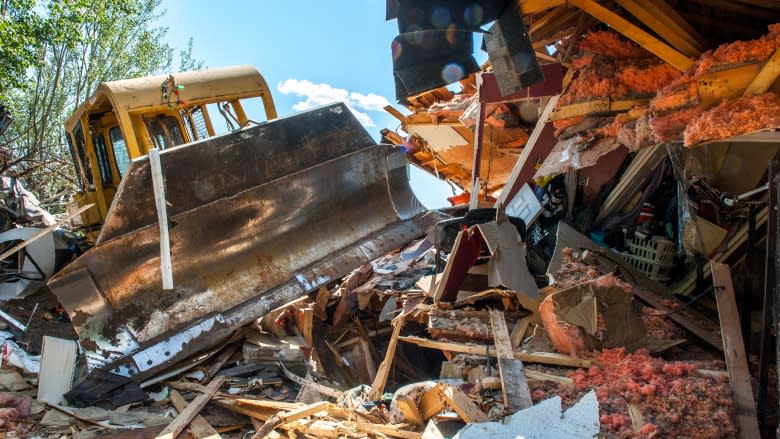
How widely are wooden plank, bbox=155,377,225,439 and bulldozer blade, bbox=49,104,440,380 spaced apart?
557 millimetres

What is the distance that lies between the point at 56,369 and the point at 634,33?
526cm

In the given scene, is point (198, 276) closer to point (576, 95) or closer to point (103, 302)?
point (103, 302)

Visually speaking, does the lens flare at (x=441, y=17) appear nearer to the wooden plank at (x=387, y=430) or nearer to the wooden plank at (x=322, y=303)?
the wooden plank at (x=387, y=430)

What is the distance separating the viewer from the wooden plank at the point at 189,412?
4.11 meters

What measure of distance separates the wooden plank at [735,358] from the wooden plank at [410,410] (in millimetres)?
1853

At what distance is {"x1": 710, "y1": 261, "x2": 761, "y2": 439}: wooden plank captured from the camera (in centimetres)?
319

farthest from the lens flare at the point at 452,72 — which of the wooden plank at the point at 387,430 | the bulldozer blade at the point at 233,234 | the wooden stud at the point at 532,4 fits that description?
the bulldozer blade at the point at 233,234

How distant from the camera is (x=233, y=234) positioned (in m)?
5.97

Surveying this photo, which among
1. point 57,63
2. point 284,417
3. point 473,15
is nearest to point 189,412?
point 284,417

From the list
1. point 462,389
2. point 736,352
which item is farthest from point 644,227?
point 462,389

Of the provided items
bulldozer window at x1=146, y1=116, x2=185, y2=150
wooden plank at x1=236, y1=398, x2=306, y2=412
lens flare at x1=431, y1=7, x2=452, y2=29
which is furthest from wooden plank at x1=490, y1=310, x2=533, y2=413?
bulldozer window at x1=146, y1=116, x2=185, y2=150

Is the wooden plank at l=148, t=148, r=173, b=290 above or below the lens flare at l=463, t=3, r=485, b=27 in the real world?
below

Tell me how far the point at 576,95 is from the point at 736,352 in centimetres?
277

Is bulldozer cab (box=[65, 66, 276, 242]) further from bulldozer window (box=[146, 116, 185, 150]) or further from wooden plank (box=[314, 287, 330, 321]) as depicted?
wooden plank (box=[314, 287, 330, 321])
